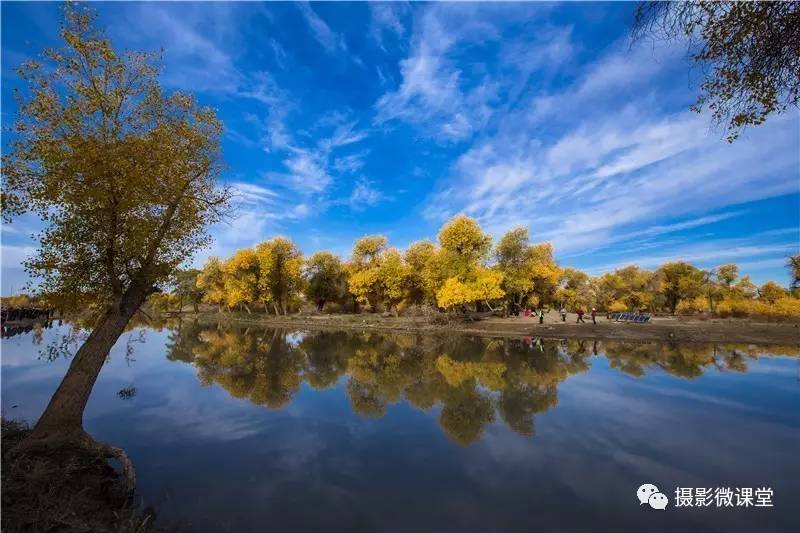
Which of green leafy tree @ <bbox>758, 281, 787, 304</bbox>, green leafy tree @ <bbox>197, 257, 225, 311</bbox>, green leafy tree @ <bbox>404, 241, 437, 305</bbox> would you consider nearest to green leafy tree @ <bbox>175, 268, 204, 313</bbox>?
green leafy tree @ <bbox>197, 257, 225, 311</bbox>

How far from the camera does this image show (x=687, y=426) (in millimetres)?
14562

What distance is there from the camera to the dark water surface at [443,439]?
8.80 metres

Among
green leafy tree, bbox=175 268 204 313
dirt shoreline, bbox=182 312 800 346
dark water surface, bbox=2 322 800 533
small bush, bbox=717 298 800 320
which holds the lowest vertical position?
dark water surface, bbox=2 322 800 533

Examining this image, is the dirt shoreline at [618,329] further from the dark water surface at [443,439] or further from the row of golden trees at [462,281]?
the dark water surface at [443,439]

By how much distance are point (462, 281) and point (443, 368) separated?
31.0m

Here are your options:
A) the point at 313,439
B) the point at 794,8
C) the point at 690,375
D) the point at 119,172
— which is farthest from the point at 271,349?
the point at 794,8

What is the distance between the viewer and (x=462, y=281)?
5659 cm

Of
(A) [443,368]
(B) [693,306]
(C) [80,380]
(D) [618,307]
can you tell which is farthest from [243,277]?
(B) [693,306]

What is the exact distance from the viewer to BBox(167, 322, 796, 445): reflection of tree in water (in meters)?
17.7

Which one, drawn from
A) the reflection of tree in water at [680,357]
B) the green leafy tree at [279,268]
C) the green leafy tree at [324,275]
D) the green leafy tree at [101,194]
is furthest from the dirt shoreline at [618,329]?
the green leafy tree at [101,194]

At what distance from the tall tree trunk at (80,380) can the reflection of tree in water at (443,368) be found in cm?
833

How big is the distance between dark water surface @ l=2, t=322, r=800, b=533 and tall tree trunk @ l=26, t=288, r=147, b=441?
2.27 meters

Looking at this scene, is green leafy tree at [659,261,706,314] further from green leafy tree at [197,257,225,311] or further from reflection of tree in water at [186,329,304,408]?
green leafy tree at [197,257,225,311]

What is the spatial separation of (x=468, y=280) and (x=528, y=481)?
152 ft
